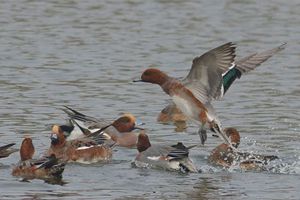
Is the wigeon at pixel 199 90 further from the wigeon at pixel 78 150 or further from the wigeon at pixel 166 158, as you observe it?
the wigeon at pixel 78 150

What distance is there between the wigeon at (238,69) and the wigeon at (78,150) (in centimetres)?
145

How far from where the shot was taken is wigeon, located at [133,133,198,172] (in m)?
11.0

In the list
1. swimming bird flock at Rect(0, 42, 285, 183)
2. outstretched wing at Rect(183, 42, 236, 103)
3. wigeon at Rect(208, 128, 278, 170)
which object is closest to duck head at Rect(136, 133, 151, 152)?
swimming bird flock at Rect(0, 42, 285, 183)

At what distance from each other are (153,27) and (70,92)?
251 inches

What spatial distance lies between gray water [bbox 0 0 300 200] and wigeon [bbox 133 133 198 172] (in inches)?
5.0

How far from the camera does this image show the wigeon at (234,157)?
36.8 ft

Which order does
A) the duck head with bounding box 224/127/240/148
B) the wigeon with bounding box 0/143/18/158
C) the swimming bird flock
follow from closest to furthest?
the swimming bird flock → the wigeon with bounding box 0/143/18/158 → the duck head with bounding box 224/127/240/148

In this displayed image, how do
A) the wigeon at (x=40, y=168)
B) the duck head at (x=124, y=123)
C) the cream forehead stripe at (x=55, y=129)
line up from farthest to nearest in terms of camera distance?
the duck head at (x=124, y=123) → the cream forehead stripe at (x=55, y=129) → the wigeon at (x=40, y=168)

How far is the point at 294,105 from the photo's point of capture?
1469cm

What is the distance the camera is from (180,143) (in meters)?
11.2

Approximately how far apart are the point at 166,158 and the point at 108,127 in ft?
6.67

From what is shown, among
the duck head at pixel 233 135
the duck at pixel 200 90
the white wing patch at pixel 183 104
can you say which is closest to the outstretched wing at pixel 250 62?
the duck head at pixel 233 135

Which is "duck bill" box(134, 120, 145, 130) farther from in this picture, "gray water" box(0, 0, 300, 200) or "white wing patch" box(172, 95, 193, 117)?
"white wing patch" box(172, 95, 193, 117)

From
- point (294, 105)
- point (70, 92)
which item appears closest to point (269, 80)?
point (294, 105)
